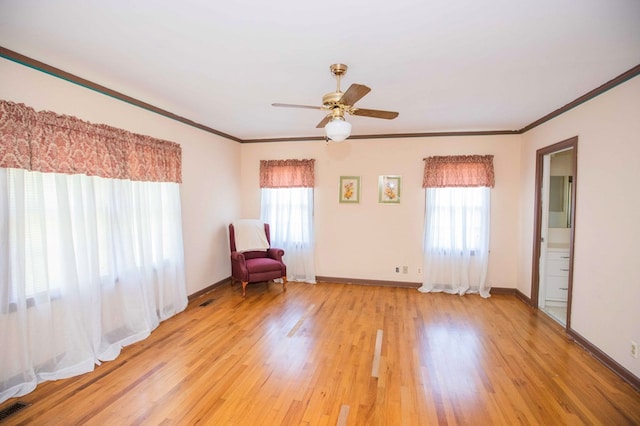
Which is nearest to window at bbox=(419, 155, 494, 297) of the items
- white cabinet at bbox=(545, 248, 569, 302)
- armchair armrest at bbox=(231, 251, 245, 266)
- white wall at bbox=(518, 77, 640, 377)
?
white cabinet at bbox=(545, 248, 569, 302)

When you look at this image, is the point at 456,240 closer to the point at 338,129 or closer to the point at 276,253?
the point at 276,253

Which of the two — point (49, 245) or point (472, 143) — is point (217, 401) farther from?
point (472, 143)

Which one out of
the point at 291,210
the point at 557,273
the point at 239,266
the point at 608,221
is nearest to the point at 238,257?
the point at 239,266

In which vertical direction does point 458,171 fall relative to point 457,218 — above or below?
above

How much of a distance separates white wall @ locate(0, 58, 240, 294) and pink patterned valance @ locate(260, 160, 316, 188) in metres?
0.58

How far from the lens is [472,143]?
15.5ft

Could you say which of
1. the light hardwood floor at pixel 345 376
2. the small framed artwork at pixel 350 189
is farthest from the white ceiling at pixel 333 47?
the light hardwood floor at pixel 345 376

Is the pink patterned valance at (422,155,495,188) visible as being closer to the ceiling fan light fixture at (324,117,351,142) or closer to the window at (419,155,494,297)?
the window at (419,155,494,297)

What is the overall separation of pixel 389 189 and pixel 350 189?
2.19 ft

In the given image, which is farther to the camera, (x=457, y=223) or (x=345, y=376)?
(x=457, y=223)

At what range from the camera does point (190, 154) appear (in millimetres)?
4270

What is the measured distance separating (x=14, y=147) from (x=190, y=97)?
159cm

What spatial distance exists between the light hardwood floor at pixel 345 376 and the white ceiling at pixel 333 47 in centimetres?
261

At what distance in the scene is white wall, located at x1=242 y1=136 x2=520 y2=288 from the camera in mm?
4699
